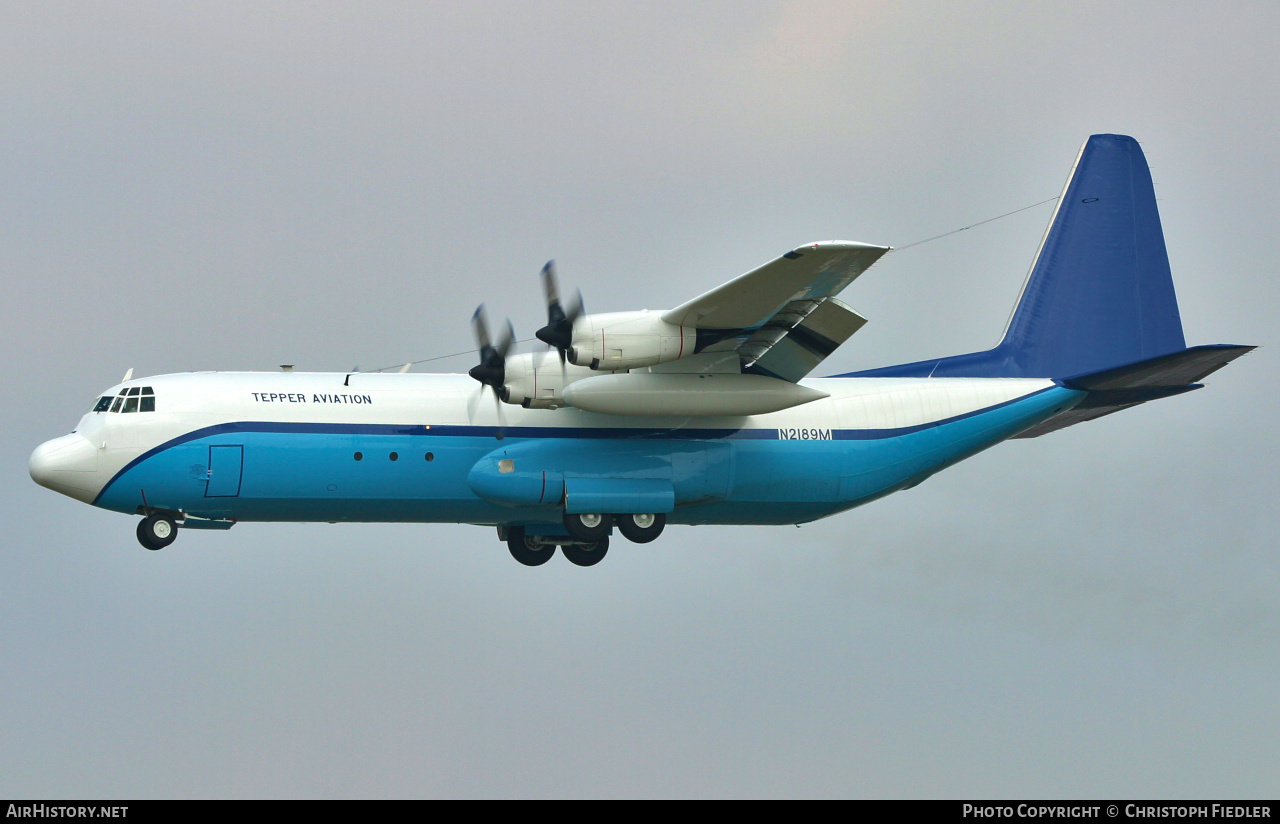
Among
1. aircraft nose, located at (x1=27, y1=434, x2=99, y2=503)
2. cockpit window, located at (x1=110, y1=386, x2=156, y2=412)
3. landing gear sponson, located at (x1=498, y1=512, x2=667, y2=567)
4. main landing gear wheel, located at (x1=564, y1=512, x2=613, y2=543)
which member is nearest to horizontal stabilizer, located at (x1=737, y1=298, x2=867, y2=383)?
landing gear sponson, located at (x1=498, y1=512, x2=667, y2=567)

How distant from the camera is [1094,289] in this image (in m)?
23.9

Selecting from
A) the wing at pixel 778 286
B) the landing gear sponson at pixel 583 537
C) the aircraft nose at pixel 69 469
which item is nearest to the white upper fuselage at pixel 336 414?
the aircraft nose at pixel 69 469

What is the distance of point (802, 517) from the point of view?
2219 cm

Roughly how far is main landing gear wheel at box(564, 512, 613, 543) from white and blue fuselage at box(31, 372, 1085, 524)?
0.32 m

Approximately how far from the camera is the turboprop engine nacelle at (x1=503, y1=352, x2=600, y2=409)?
19797mm

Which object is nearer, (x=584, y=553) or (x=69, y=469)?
(x=69, y=469)

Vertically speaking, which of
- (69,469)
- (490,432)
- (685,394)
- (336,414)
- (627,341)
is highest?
(627,341)

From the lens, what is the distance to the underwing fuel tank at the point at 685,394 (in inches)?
776

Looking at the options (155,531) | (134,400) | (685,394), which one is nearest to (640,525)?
(685,394)

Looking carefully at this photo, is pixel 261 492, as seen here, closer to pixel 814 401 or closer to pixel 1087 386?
pixel 814 401

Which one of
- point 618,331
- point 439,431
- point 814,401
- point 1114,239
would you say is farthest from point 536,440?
point 1114,239

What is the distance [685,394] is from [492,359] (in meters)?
2.61

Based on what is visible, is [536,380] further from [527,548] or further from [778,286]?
[527,548]
